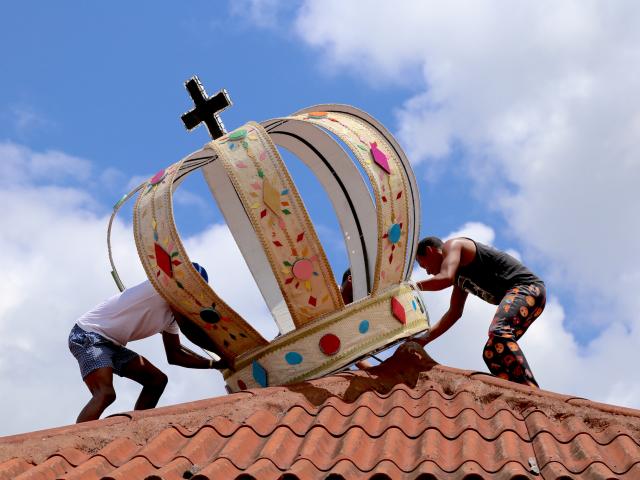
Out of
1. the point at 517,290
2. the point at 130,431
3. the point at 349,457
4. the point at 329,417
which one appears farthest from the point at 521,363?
the point at 130,431

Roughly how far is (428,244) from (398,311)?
3.10 ft

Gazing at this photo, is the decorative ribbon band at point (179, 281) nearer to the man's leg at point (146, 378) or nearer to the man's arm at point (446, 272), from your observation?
the man's leg at point (146, 378)

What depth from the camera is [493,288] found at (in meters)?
8.05

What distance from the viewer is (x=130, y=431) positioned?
6020 mm

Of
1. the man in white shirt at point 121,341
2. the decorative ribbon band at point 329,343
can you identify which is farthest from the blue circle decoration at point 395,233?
the man in white shirt at point 121,341

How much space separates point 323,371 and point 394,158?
5.99 feet

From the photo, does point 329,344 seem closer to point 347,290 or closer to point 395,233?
point 395,233

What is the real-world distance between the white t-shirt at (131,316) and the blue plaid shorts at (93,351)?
0.05m

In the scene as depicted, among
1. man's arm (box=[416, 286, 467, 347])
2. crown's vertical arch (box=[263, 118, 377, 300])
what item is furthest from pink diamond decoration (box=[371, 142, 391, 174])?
man's arm (box=[416, 286, 467, 347])

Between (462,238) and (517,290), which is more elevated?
(462,238)

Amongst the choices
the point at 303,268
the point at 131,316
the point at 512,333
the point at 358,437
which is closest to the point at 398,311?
the point at 303,268

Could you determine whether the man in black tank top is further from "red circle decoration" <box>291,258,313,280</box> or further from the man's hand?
"red circle decoration" <box>291,258,313,280</box>

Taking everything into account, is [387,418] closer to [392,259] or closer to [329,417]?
[329,417]

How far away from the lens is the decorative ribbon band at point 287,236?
6.87 metres
